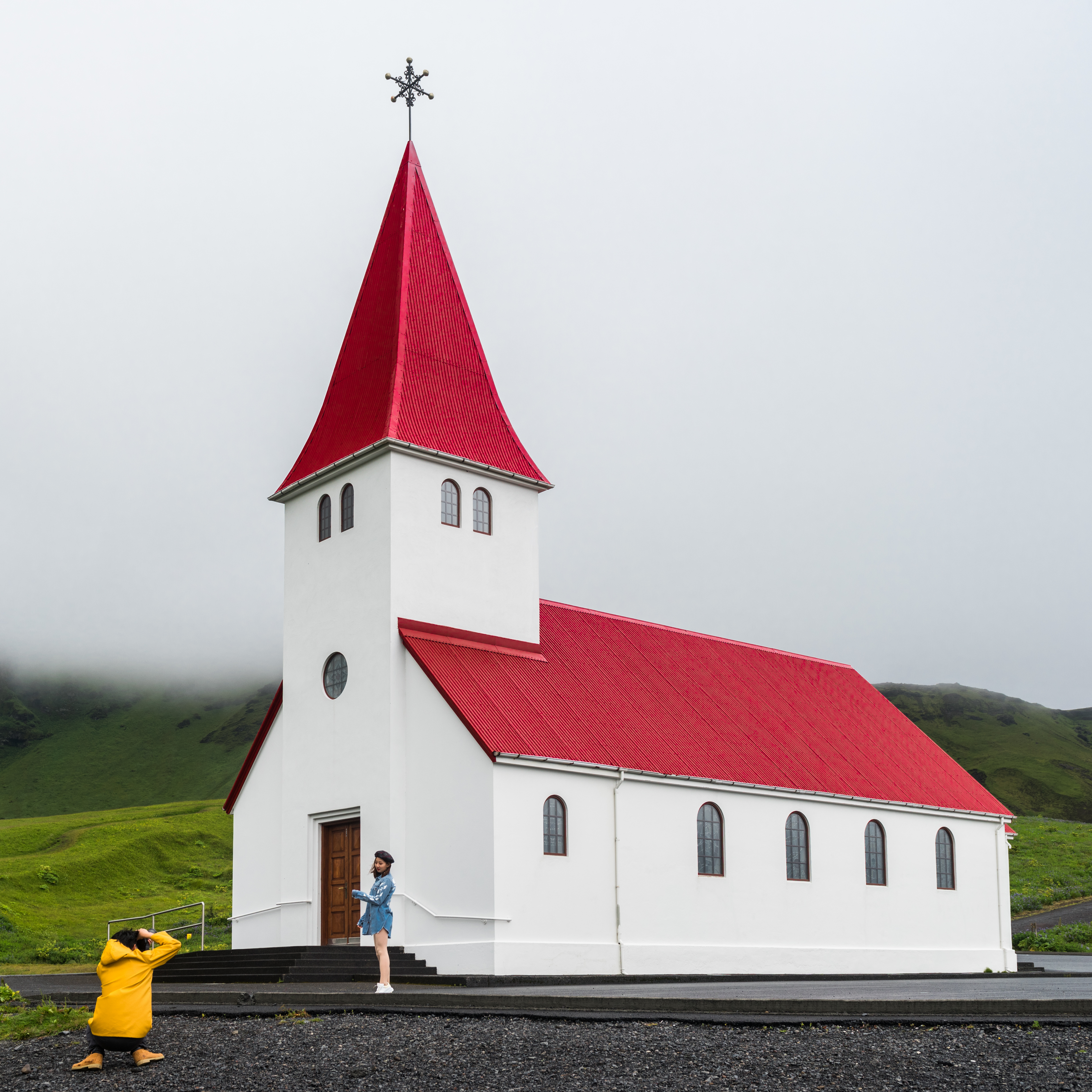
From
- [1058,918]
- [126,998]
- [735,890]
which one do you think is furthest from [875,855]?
[126,998]

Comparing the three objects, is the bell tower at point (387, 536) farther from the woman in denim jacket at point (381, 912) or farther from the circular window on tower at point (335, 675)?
the woman in denim jacket at point (381, 912)

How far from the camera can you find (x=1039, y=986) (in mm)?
15648

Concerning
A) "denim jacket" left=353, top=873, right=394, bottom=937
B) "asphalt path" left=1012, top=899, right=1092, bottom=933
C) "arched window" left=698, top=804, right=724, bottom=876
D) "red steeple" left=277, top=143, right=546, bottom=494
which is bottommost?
"asphalt path" left=1012, top=899, right=1092, bottom=933

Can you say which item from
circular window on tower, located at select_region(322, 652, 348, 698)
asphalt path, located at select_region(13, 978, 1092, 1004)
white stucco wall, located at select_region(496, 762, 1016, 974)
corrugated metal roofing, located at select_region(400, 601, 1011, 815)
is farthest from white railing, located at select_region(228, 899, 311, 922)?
corrugated metal roofing, located at select_region(400, 601, 1011, 815)

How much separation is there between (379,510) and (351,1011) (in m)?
11.6

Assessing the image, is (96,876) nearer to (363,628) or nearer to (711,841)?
(363,628)

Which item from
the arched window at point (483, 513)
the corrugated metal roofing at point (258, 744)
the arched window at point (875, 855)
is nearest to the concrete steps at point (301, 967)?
the corrugated metal roofing at point (258, 744)

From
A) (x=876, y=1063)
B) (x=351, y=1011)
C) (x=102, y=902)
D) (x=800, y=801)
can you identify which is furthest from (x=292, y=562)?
(x=102, y=902)

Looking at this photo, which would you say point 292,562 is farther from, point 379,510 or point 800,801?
point 800,801

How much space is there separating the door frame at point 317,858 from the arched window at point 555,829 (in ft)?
11.8

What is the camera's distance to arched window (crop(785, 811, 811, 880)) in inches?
990

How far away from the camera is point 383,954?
15602 millimetres

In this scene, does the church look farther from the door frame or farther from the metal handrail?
the metal handrail

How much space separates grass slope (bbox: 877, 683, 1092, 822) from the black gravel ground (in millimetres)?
138688
